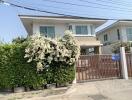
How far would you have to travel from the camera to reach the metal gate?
48.5 feet

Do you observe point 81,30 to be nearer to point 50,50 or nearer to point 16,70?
point 50,50

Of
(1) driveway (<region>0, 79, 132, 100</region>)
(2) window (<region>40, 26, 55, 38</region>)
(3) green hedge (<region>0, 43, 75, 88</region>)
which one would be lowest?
(1) driveway (<region>0, 79, 132, 100</region>)

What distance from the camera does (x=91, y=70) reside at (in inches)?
598

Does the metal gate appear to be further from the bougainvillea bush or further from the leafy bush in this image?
the leafy bush

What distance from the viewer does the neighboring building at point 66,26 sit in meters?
24.2

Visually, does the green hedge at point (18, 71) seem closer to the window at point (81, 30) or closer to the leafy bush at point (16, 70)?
the leafy bush at point (16, 70)

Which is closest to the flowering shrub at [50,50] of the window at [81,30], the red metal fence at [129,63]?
the red metal fence at [129,63]

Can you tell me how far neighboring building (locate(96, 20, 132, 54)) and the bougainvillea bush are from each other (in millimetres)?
17591

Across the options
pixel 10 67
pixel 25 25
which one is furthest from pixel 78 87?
pixel 25 25

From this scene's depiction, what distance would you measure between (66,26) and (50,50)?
43.1 feet

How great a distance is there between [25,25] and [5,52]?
1390 centimetres

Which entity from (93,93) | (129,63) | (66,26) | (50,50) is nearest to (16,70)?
(50,50)

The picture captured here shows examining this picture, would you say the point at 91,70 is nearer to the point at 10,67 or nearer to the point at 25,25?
the point at 10,67

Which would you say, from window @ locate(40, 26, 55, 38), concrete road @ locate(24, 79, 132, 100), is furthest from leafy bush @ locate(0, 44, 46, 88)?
window @ locate(40, 26, 55, 38)
